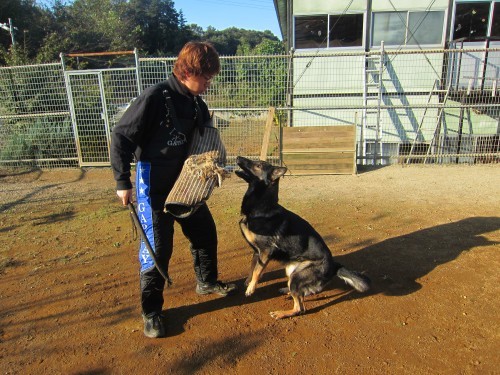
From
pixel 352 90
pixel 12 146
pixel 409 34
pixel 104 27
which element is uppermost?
pixel 104 27

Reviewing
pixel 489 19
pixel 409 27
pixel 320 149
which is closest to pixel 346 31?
pixel 409 27

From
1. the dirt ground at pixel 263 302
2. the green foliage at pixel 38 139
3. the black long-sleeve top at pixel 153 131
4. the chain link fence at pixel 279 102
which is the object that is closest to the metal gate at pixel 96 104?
the chain link fence at pixel 279 102

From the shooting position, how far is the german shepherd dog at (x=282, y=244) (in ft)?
10.2

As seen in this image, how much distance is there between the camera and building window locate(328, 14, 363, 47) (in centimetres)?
1011

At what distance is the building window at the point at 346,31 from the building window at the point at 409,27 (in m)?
0.42

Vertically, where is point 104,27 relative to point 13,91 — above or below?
above

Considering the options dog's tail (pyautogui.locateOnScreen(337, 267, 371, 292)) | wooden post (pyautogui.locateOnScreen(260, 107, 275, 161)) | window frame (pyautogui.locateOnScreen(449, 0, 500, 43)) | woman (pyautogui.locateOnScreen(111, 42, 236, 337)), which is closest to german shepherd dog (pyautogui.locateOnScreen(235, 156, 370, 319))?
dog's tail (pyautogui.locateOnScreen(337, 267, 371, 292))

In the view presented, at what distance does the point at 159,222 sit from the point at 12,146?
25.0 feet

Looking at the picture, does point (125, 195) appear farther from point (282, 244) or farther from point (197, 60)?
point (282, 244)

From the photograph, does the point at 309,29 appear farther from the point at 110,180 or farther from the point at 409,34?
the point at 110,180

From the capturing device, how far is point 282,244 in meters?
3.19

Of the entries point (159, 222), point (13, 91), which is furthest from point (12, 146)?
point (159, 222)

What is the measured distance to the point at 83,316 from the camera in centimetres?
→ 317

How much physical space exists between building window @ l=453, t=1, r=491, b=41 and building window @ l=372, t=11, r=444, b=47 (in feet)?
1.63
